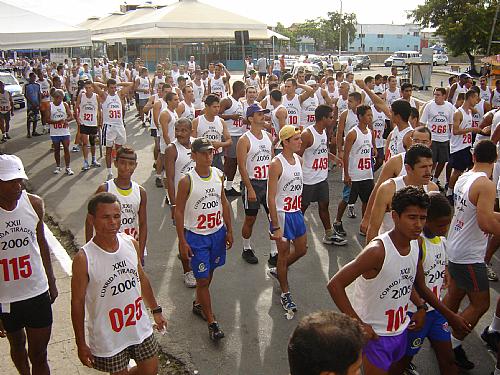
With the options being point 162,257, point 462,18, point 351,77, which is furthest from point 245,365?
point 462,18

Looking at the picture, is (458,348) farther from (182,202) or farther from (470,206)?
(182,202)

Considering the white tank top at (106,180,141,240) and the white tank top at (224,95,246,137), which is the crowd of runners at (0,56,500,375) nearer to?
the white tank top at (106,180,141,240)

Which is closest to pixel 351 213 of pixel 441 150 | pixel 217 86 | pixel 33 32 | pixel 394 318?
pixel 441 150

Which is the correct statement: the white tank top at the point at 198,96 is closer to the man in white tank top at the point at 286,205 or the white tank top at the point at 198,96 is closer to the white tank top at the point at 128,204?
the man in white tank top at the point at 286,205

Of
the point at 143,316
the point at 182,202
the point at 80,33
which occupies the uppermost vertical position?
the point at 80,33

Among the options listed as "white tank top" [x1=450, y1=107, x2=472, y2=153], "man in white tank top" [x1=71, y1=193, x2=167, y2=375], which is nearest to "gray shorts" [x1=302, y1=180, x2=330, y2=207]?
"white tank top" [x1=450, y1=107, x2=472, y2=153]

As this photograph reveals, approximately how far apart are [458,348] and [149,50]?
44731mm

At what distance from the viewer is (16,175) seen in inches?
148

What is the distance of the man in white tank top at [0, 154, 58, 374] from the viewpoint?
384cm

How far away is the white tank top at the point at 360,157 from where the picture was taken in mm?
7691

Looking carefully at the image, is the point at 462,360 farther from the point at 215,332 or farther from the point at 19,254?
the point at 19,254

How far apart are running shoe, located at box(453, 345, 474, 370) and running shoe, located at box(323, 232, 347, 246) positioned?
3047mm

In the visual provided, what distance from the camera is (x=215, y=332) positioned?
16.5ft

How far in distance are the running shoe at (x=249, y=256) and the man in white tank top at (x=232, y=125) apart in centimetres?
301
